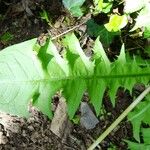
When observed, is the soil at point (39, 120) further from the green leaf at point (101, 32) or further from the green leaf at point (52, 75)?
the green leaf at point (52, 75)

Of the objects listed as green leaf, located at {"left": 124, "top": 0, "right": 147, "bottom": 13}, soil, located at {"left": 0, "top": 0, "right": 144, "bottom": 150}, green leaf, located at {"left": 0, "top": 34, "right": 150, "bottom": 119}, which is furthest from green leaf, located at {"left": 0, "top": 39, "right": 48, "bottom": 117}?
green leaf, located at {"left": 124, "top": 0, "right": 147, "bottom": 13}

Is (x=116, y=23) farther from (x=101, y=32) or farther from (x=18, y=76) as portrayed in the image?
(x=18, y=76)

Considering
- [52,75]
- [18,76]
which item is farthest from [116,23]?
[18,76]

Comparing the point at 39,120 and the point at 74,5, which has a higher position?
the point at 74,5

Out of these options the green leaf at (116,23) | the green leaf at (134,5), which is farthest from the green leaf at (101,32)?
the green leaf at (134,5)

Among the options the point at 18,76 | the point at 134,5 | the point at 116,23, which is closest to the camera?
the point at 18,76
